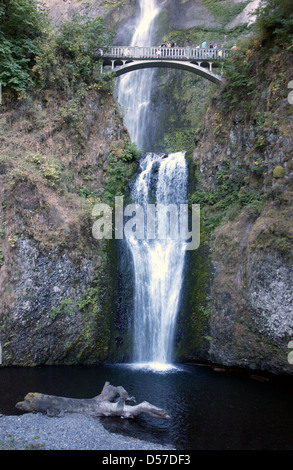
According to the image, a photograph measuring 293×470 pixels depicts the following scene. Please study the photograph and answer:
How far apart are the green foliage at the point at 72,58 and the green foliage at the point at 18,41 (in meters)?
0.52

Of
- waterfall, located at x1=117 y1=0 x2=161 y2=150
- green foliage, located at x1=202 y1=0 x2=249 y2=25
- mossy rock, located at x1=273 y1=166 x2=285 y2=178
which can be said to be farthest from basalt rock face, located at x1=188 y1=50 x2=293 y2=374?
green foliage, located at x1=202 y1=0 x2=249 y2=25

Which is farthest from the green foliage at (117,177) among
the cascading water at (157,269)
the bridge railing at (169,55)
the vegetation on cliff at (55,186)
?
the bridge railing at (169,55)

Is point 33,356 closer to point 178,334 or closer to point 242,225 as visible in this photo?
point 178,334

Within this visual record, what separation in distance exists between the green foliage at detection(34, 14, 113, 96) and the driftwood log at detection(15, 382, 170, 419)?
1333 cm

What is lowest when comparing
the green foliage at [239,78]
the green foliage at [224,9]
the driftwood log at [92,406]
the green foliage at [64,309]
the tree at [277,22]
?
the driftwood log at [92,406]

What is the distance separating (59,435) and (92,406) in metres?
1.54

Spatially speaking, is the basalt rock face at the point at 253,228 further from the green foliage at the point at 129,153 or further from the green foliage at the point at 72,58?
the green foliage at the point at 72,58

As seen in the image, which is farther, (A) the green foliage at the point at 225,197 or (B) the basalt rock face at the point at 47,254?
(A) the green foliage at the point at 225,197

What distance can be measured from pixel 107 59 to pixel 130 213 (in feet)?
29.1

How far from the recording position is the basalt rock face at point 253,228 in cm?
1084

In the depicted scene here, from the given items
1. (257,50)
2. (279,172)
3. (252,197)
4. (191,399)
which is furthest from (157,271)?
(257,50)

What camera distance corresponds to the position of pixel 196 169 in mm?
16828

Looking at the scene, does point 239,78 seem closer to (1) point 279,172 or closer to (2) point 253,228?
(1) point 279,172

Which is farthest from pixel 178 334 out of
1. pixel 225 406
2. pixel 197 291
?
pixel 225 406
